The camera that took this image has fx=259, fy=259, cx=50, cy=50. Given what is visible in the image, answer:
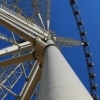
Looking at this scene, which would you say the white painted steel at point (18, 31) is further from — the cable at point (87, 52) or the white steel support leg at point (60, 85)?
the cable at point (87, 52)

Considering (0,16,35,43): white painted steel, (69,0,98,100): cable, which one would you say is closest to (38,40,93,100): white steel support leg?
(0,16,35,43): white painted steel

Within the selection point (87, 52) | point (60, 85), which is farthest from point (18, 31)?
point (87, 52)

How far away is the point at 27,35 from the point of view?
11.5 metres

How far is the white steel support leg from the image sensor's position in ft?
16.9

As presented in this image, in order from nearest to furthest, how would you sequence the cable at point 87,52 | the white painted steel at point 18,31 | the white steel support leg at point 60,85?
1. the white steel support leg at point 60,85
2. the white painted steel at point 18,31
3. the cable at point 87,52

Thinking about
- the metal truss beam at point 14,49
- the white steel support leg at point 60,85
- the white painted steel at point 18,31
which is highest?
the white painted steel at point 18,31

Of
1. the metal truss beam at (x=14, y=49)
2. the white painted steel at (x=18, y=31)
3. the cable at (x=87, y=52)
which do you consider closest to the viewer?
the white painted steel at (x=18, y=31)

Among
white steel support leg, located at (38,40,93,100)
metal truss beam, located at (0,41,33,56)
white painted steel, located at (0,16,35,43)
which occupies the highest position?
white painted steel, located at (0,16,35,43)

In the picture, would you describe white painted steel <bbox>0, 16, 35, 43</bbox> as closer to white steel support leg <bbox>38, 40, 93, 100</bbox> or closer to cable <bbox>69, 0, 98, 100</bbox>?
white steel support leg <bbox>38, 40, 93, 100</bbox>

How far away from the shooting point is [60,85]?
5656 mm

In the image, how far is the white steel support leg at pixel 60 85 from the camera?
5.16 metres

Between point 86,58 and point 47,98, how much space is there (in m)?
33.7

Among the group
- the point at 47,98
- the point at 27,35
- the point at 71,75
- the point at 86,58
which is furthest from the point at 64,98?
the point at 86,58

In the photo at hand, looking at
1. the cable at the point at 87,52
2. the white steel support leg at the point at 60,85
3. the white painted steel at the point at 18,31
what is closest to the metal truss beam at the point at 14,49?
the white painted steel at the point at 18,31
